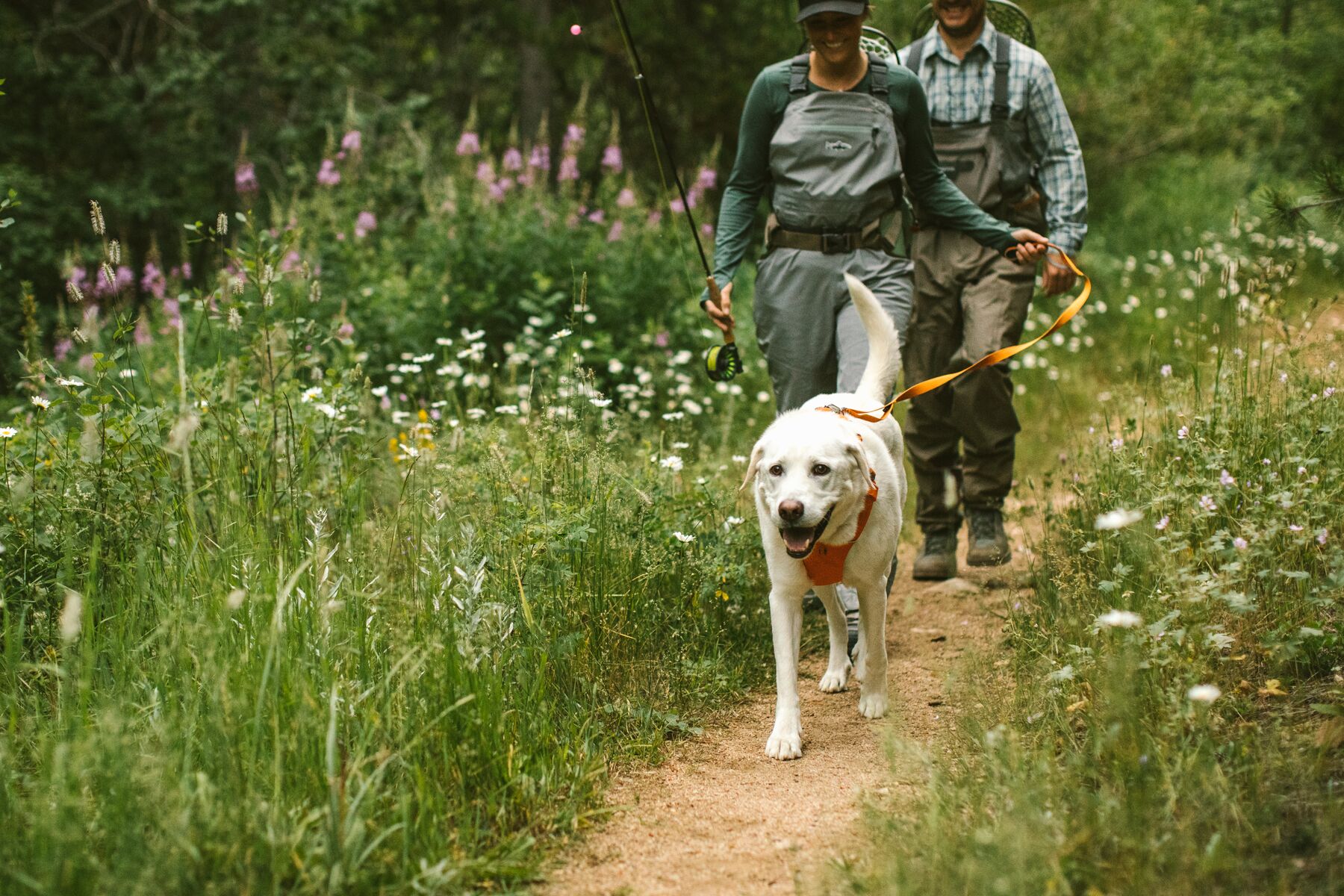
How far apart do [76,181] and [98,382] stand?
37.7 ft

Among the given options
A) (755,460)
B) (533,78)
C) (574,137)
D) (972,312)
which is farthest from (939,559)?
(533,78)

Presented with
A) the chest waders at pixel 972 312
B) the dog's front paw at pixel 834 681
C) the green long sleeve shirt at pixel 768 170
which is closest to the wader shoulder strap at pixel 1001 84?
the chest waders at pixel 972 312

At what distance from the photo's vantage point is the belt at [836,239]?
4555mm

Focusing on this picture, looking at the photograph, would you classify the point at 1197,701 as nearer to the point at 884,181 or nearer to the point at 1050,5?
the point at 884,181

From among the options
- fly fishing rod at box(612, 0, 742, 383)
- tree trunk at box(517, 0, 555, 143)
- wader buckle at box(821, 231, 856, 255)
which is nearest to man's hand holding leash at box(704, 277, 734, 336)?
fly fishing rod at box(612, 0, 742, 383)

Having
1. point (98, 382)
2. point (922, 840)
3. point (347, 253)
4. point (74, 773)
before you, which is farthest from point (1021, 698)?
point (347, 253)

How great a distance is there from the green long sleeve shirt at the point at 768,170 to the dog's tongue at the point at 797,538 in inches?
61.2

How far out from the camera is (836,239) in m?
4.55

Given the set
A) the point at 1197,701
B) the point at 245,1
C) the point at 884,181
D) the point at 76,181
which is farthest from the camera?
the point at 76,181

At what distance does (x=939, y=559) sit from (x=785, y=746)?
89.0 inches

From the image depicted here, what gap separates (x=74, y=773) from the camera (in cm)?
231

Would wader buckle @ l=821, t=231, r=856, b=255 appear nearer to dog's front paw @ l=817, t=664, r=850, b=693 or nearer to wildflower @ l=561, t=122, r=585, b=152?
dog's front paw @ l=817, t=664, r=850, b=693

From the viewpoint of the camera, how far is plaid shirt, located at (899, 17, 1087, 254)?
527cm

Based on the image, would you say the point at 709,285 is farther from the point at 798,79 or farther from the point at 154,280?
the point at 154,280
